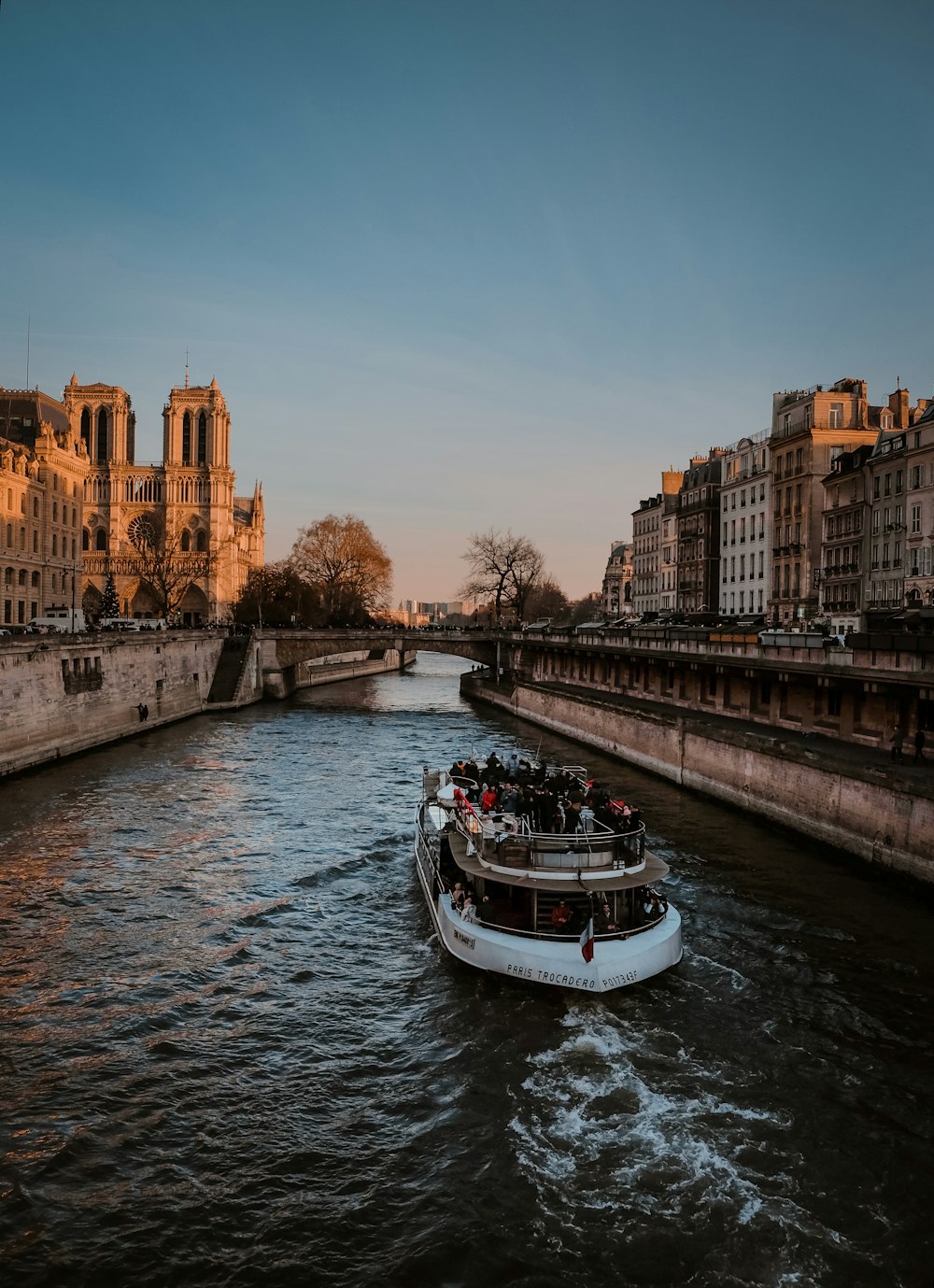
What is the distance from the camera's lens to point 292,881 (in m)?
23.0

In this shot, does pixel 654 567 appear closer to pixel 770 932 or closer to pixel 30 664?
pixel 30 664

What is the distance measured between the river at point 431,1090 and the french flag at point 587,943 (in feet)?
3.08

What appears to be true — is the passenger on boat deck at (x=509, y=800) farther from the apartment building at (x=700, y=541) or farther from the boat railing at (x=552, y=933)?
the apartment building at (x=700, y=541)

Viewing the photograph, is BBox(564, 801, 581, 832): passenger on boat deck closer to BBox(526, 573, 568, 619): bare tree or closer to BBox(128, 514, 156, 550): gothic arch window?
BBox(128, 514, 156, 550): gothic arch window

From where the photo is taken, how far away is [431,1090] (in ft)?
43.8

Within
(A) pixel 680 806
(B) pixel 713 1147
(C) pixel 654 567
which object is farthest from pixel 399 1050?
(C) pixel 654 567

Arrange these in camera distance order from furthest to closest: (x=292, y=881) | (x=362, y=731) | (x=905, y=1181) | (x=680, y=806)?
(x=362, y=731) → (x=680, y=806) → (x=292, y=881) → (x=905, y=1181)

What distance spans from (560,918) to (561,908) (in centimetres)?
17

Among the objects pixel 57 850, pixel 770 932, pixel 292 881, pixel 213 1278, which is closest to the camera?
pixel 213 1278

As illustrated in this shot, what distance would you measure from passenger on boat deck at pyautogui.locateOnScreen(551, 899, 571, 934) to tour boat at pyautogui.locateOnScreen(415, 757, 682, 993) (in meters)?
0.02

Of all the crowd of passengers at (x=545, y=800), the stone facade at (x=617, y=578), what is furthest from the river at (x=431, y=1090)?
the stone facade at (x=617, y=578)

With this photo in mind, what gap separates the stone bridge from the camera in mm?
73375

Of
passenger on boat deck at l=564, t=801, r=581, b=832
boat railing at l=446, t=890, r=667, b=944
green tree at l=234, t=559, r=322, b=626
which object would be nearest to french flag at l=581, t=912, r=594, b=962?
boat railing at l=446, t=890, r=667, b=944

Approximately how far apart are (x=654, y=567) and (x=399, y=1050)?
74205 mm
